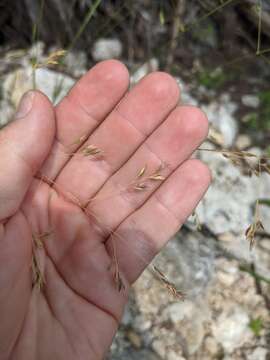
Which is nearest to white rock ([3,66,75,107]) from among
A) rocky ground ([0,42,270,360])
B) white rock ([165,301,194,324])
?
rocky ground ([0,42,270,360])

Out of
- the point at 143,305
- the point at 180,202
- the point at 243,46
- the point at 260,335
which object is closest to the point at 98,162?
the point at 180,202

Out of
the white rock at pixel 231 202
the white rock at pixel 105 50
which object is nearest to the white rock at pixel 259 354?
the white rock at pixel 231 202

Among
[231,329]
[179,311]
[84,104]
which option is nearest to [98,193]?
[84,104]

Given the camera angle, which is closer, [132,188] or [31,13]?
[132,188]

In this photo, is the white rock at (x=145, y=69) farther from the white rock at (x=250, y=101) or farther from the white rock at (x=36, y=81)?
the white rock at (x=250, y=101)

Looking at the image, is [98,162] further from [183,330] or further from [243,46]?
[243,46]

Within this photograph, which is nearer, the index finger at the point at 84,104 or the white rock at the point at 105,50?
the index finger at the point at 84,104
